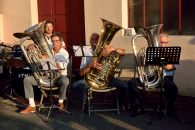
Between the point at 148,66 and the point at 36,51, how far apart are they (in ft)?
6.49

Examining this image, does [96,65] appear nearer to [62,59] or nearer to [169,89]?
[62,59]

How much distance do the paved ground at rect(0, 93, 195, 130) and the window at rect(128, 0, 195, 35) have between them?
5.55ft

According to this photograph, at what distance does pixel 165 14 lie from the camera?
9.40 m

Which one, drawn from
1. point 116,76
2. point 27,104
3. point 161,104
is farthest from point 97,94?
point 161,104

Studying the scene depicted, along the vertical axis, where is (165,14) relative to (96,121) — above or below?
above

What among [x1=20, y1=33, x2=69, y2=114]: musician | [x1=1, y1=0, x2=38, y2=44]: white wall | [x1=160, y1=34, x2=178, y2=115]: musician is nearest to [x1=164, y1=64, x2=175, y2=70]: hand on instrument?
[x1=160, y1=34, x2=178, y2=115]: musician

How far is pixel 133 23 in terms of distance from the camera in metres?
9.94

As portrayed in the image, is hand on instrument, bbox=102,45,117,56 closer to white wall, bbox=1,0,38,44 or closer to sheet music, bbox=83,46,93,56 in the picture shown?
sheet music, bbox=83,46,93,56

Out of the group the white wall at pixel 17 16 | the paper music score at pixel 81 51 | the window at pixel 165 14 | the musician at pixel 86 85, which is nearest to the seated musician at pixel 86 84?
the musician at pixel 86 85

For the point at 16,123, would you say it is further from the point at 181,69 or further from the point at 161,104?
the point at 181,69

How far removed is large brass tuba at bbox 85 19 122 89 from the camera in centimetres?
776

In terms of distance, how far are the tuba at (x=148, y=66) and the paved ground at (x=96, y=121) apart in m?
0.60

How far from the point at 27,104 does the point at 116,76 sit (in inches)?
72.2

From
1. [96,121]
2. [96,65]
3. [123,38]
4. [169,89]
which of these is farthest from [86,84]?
[123,38]
